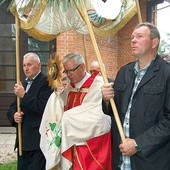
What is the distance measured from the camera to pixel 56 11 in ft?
14.2

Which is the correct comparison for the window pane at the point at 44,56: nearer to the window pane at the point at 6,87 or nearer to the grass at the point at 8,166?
the window pane at the point at 6,87

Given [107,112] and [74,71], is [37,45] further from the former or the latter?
[107,112]

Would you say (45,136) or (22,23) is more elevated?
(22,23)

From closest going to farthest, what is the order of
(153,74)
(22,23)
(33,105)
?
(153,74) < (22,23) < (33,105)

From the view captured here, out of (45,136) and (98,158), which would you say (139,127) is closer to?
(98,158)

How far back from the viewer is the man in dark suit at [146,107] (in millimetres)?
3154

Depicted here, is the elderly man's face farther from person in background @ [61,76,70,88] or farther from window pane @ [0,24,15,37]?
window pane @ [0,24,15,37]

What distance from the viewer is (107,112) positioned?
3605 mm

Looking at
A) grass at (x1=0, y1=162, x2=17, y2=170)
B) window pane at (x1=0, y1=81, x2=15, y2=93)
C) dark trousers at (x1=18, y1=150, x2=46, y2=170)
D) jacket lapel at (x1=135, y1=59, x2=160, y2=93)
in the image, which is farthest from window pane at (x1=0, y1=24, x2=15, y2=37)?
jacket lapel at (x1=135, y1=59, x2=160, y2=93)

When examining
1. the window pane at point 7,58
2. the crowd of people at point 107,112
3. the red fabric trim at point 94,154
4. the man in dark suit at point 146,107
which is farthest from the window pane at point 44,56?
the man in dark suit at point 146,107

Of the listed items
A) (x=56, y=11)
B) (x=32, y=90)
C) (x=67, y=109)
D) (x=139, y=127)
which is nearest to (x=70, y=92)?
(x=67, y=109)

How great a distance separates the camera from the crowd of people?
3186mm

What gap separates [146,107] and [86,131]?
106 centimetres

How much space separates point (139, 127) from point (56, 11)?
1693 mm
